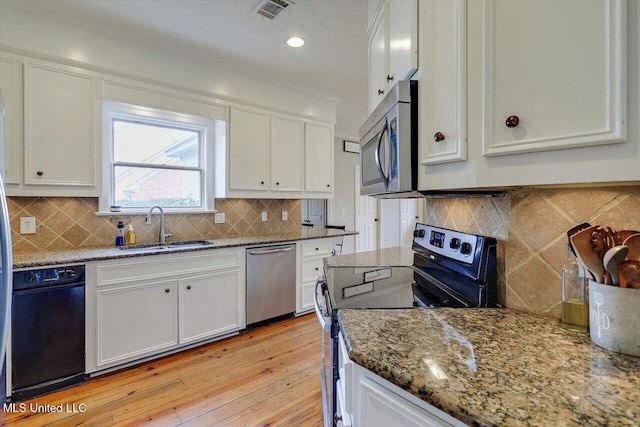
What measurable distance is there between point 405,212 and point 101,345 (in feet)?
18.5

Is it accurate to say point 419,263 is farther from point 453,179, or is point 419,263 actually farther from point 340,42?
point 340,42

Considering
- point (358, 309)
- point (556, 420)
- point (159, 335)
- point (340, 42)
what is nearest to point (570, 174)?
point (556, 420)

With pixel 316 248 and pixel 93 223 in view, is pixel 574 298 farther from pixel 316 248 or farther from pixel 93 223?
pixel 93 223

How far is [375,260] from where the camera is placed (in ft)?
6.36

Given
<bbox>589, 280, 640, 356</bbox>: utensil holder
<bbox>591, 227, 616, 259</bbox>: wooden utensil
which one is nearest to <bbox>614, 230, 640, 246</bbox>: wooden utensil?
<bbox>591, 227, 616, 259</bbox>: wooden utensil

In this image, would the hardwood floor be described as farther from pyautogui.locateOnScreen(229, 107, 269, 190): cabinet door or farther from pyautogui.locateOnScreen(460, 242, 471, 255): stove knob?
pyautogui.locateOnScreen(229, 107, 269, 190): cabinet door

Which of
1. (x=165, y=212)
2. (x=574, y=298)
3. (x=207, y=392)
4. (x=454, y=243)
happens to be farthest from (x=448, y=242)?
(x=165, y=212)

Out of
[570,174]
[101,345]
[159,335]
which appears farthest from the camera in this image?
[159,335]

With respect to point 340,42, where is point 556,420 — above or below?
below

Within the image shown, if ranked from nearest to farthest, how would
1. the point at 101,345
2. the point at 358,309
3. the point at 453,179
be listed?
the point at 453,179 → the point at 358,309 → the point at 101,345

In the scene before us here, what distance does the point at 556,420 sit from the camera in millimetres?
513

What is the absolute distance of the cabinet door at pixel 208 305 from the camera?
2492 mm

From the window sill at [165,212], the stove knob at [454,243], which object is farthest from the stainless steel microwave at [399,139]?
the window sill at [165,212]

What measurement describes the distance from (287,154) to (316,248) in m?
1.07
